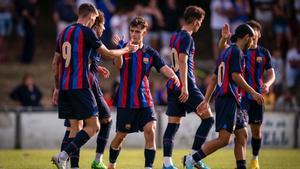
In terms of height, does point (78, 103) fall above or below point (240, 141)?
above

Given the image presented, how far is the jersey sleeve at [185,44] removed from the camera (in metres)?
14.1

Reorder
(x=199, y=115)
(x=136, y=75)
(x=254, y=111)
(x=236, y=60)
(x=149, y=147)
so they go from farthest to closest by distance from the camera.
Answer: (x=254, y=111)
(x=199, y=115)
(x=136, y=75)
(x=149, y=147)
(x=236, y=60)

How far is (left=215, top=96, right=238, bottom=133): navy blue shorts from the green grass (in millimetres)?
2469

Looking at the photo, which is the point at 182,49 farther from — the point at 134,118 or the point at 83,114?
the point at 83,114

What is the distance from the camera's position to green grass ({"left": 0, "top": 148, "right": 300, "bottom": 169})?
Answer: 1569 centimetres

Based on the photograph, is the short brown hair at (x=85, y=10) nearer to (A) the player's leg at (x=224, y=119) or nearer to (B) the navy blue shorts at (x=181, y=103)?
(B) the navy blue shorts at (x=181, y=103)

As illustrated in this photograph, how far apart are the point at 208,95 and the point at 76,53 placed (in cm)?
206

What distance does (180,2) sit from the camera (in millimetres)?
30031

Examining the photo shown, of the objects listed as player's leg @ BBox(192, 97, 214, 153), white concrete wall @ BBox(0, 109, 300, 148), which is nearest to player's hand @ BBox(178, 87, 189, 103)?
player's leg @ BBox(192, 97, 214, 153)

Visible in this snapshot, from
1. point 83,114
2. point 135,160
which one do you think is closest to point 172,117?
point 83,114

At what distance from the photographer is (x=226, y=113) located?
520 inches

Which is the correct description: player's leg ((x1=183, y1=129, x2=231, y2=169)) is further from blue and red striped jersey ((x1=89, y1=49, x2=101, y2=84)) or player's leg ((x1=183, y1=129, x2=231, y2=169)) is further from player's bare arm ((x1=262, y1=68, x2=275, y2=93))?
blue and red striped jersey ((x1=89, y1=49, x2=101, y2=84))

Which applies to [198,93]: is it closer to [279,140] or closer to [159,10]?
[279,140]

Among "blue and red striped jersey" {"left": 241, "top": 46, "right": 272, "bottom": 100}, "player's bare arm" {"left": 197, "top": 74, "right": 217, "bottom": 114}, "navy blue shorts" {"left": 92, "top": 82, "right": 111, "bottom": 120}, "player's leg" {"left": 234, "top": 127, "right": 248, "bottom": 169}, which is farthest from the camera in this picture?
"blue and red striped jersey" {"left": 241, "top": 46, "right": 272, "bottom": 100}
